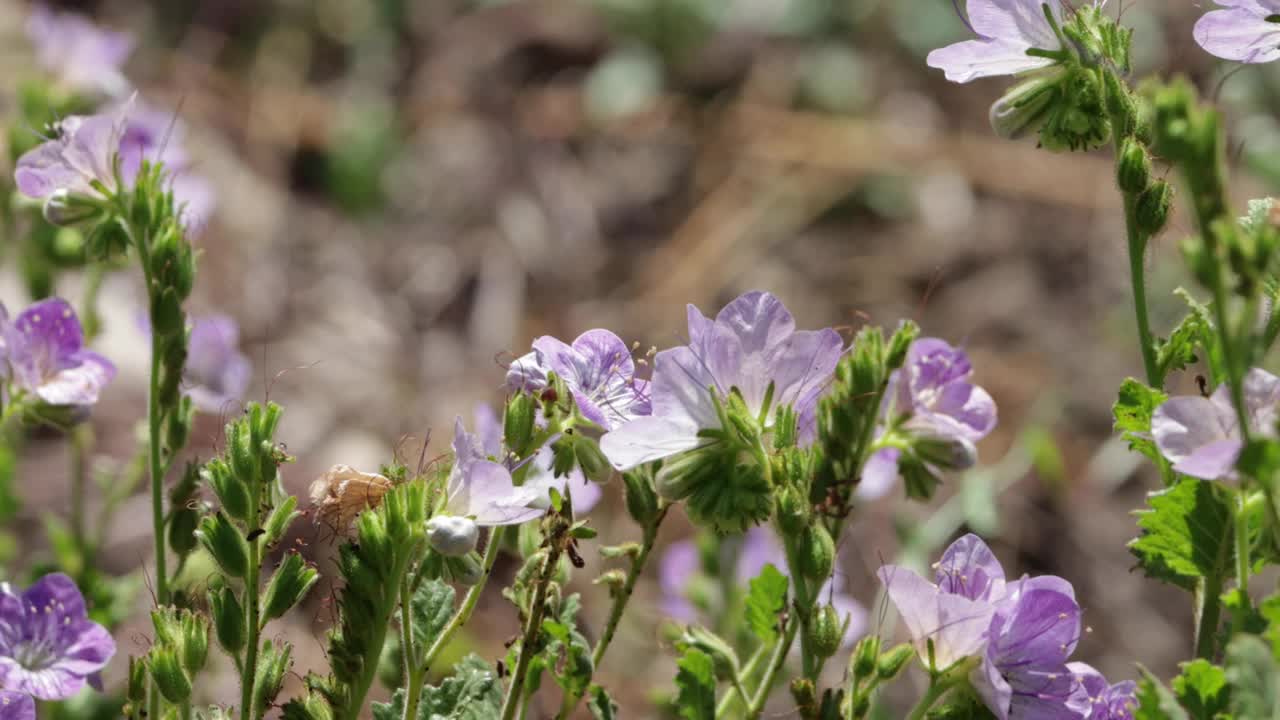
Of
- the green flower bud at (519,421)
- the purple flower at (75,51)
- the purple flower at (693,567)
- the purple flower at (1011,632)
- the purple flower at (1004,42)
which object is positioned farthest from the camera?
the purple flower at (75,51)

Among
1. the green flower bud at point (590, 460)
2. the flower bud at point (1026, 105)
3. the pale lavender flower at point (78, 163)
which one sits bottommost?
the green flower bud at point (590, 460)

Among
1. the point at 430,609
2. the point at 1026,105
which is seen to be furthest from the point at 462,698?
the point at 1026,105

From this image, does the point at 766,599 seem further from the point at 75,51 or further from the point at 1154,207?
the point at 75,51

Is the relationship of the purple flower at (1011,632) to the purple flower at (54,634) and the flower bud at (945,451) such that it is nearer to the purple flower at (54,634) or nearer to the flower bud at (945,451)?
the flower bud at (945,451)

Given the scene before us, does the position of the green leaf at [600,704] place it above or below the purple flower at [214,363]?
below

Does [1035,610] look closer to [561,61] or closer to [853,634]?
[853,634]

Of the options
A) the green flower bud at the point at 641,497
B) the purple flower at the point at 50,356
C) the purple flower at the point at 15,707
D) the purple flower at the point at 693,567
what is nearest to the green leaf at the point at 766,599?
the green flower bud at the point at 641,497

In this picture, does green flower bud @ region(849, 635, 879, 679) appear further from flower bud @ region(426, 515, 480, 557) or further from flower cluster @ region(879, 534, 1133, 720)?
flower bud @ region(426, 515, 480, 557)
